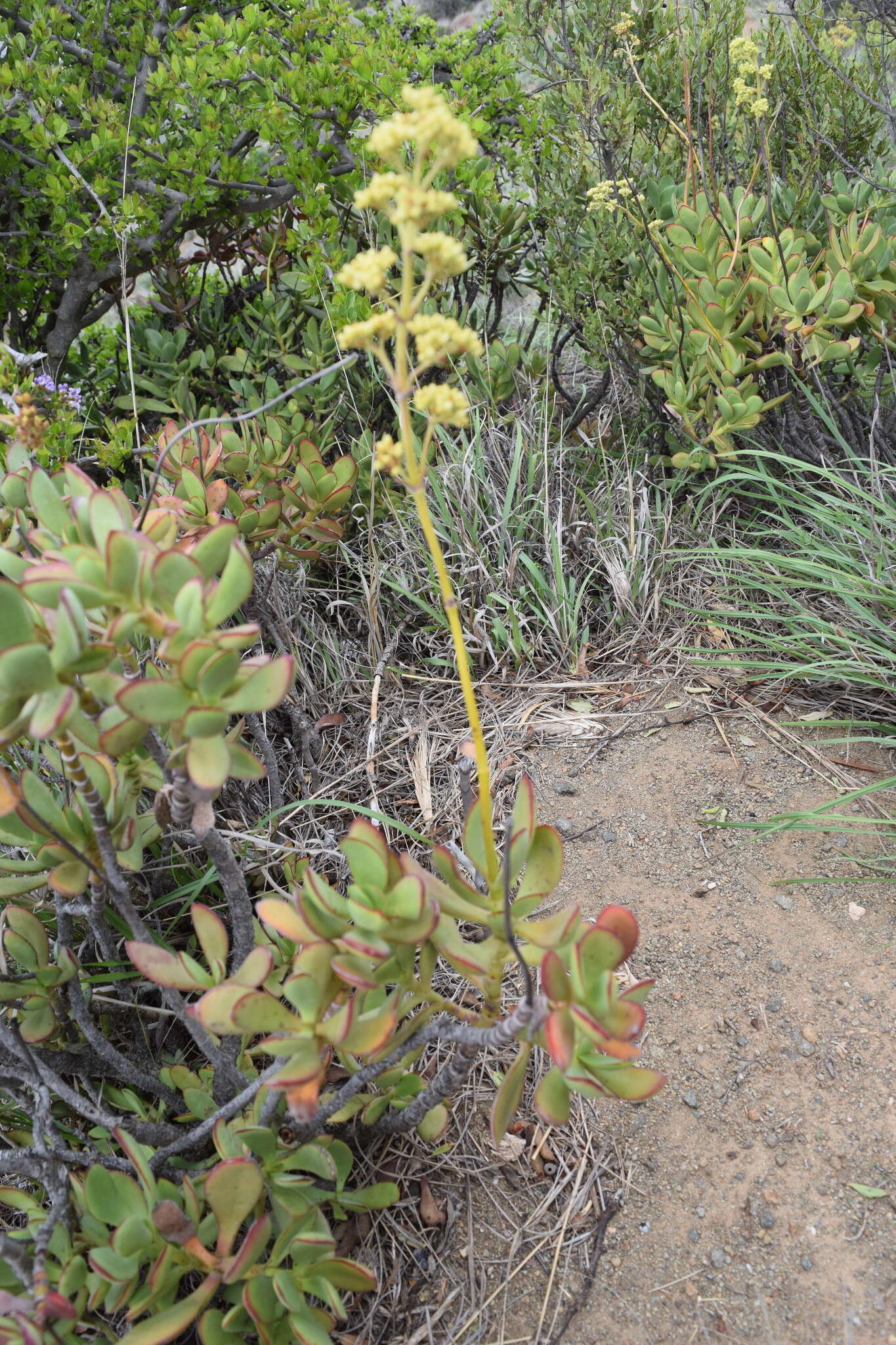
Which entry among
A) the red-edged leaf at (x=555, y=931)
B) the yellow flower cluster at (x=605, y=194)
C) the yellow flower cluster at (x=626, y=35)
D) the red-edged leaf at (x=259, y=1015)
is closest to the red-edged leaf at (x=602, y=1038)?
the red-edged leaf at (x=555, y=931)

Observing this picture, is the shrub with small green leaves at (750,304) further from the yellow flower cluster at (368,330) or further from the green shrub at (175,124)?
the yellow flower cluster at (368,330)

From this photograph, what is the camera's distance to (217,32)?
2691 millimetres

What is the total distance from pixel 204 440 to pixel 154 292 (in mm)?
1417

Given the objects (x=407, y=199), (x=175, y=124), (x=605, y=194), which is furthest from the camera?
(x=175, y=124)

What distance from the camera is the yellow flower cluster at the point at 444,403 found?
104 cm

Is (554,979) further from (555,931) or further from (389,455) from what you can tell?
(389,455)

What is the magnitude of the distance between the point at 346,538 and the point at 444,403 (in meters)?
1.88

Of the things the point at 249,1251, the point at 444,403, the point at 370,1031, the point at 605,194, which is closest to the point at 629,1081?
the point at 370,1031

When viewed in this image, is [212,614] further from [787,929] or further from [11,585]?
[787,929]

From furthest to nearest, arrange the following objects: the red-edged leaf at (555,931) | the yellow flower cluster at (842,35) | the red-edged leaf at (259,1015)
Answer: the yellow flower cluster at (842,35)
the red-edged leaf at (555,931)
the red-edged leaf at (259,1015)

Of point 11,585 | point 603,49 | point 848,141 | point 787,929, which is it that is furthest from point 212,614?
point 848,141

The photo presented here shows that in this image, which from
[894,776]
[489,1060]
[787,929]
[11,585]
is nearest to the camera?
[11,585]

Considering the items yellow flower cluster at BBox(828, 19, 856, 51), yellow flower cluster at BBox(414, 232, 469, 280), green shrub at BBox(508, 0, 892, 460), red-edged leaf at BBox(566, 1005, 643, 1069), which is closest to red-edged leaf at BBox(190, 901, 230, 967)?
red-edged leaf at BBox(566, 1005, 643, 1069)

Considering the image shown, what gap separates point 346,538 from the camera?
288 centimetres
